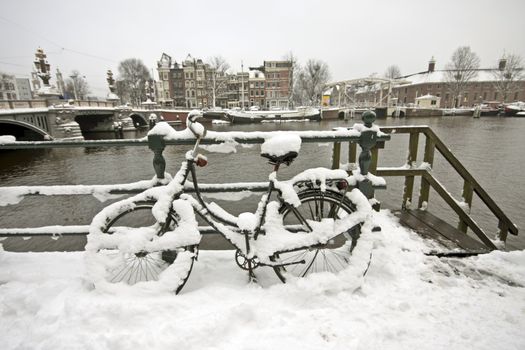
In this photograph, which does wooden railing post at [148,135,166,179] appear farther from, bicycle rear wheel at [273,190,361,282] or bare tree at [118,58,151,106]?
bare tree at [118,58,151,106]

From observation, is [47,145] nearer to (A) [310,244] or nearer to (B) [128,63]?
(A) [310,244]

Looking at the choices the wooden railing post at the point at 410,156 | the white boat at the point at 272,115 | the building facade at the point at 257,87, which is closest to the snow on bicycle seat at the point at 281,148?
the wooden railing post at the point at 410,156

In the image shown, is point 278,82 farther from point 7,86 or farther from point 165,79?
point 7,86

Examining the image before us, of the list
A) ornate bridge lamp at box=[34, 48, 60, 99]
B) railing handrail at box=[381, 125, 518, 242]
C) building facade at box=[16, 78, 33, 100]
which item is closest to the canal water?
railing handrail at box=[381, 125, 518, 242]

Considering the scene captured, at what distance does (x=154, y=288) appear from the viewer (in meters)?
2.12

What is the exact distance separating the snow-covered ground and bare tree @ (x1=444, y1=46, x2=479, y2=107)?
74.3 m

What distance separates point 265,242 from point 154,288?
3.13 feet

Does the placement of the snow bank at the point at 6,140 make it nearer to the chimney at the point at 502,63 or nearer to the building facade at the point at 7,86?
the chimney at the point at 502,63

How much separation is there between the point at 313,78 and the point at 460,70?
32432mm

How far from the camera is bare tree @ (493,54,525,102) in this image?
200 ft

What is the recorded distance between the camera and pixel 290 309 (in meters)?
1.98

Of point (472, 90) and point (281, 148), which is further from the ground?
point (472, 90)

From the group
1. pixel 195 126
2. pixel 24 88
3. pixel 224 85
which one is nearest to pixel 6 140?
pixel 195 126

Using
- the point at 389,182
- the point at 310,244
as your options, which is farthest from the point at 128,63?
the point at 310,244
